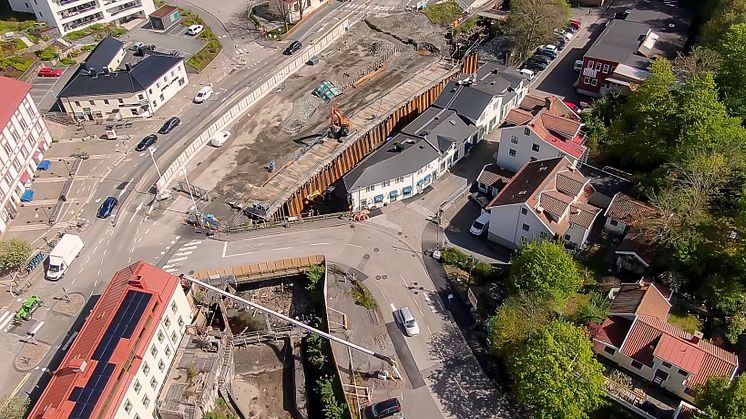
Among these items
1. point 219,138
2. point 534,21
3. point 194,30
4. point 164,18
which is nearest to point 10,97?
point 219,138

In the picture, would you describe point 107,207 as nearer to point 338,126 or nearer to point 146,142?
point 146,142

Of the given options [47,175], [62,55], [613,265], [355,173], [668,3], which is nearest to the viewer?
[613,265]

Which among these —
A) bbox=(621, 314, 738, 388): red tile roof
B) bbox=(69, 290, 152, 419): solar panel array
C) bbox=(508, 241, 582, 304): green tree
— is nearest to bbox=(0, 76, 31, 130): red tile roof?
bbox=(69, 290, 152, 419): solar panel array

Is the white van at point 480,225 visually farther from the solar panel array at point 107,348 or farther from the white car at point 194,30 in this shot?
the white car at point 194,30

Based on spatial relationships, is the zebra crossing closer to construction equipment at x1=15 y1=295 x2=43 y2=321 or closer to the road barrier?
the road barrier

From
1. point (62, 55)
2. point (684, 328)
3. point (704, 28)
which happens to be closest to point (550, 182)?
point (684, 328)

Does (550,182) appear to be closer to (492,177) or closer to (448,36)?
(492,177)

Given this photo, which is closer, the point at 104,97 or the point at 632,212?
the point at 632,212
